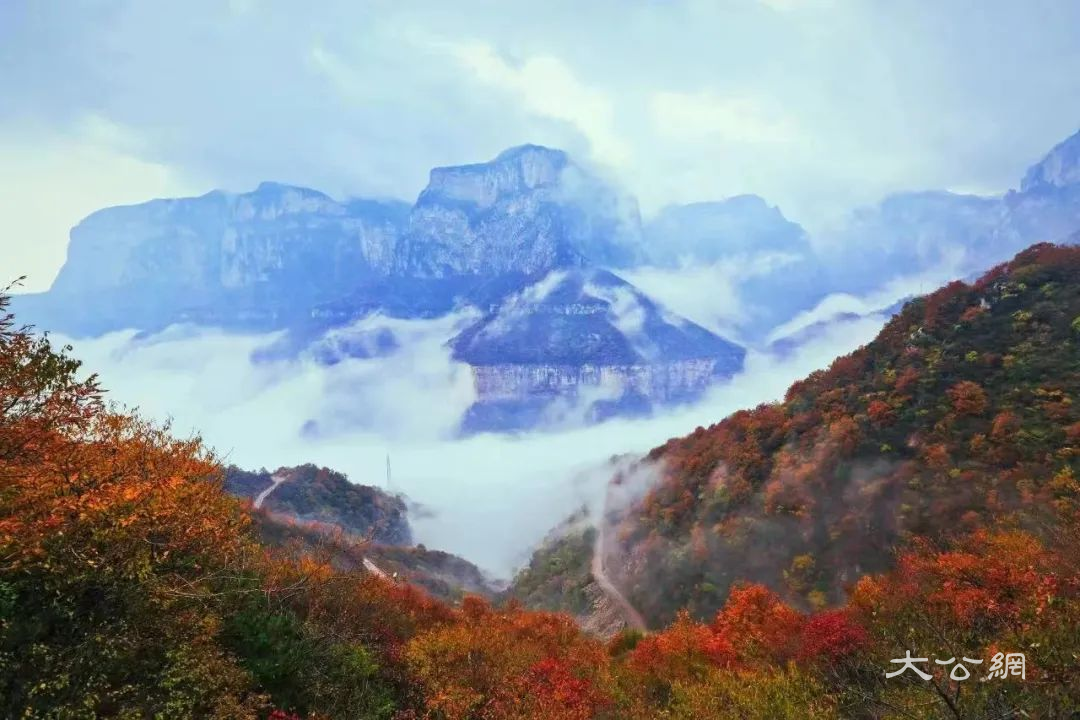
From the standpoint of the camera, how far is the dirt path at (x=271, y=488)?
117 meters

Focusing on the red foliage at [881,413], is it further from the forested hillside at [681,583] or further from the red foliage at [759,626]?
the red foliage at [759,626]

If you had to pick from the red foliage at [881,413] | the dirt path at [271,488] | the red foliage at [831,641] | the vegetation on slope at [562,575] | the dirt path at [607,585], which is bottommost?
the vegetation on slope at [562,575]

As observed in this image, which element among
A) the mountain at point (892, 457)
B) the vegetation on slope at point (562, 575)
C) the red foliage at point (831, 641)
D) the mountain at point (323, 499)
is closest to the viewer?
the red foliage at point (831, 641)

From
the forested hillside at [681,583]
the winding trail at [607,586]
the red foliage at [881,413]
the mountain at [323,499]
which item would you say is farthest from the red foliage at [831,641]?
the mountain at [323,499]

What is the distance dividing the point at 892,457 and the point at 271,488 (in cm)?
11818

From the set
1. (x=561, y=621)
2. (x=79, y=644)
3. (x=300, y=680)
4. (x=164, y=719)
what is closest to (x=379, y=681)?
(x=300, y=680)

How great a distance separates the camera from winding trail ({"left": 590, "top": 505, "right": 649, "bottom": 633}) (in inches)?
2315

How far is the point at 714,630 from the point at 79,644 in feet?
115

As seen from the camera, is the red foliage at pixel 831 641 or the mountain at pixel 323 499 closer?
the red foliage at pixel 831 641

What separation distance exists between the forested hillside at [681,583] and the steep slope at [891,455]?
0.24 metres

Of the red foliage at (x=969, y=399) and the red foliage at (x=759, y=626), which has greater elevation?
the red foliage at (x=969, y=399)

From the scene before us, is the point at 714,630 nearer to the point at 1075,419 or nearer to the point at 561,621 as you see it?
the point at 561,621

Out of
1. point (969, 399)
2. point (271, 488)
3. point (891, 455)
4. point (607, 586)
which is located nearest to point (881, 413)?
point (891, 455)

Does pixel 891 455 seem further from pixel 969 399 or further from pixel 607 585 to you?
pixel 607 585
